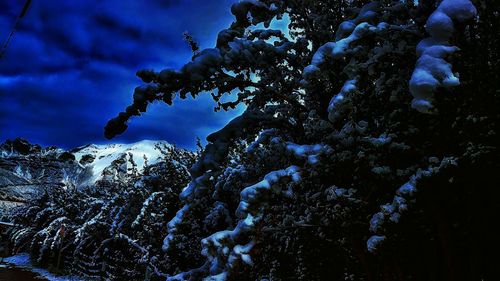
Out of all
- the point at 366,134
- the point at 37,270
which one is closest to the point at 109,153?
the point at 37,270

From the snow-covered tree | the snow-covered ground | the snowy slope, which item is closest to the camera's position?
the snow-covered tree

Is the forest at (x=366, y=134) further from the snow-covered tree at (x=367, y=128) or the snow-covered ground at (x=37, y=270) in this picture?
the snow-covered ground at (x=37, y=270)

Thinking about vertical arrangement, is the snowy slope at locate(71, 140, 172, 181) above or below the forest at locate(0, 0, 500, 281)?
above

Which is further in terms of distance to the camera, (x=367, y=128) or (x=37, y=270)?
(x=37, y=270)

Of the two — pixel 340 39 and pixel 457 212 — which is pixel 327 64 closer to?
pixel 340 39

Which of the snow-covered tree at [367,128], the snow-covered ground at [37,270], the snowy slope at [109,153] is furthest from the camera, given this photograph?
the snowy slope at [109,153]

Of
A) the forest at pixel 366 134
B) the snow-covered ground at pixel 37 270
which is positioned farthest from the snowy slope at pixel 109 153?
the forest at pixel 366 134

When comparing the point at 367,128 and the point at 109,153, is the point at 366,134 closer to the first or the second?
the point at 367,128

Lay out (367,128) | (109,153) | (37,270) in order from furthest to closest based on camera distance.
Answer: (109,153) → (37,270) → (367,128)

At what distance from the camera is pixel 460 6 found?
63.4 inches

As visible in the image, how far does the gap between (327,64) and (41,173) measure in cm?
9991

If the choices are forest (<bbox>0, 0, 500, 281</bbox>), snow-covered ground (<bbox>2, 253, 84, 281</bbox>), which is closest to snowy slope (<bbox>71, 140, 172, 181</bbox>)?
snow-covered ground (<bbox>2, 253, 84, 281</bbox>)

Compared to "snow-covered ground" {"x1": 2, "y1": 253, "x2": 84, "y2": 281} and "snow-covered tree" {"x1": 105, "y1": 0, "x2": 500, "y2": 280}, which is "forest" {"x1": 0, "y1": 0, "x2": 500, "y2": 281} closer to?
"snow-covered tree" {"x1": 105, "y1": 0, "x2": 500, "y2": 280}

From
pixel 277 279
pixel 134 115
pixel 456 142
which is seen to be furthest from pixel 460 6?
pixel 277 279
